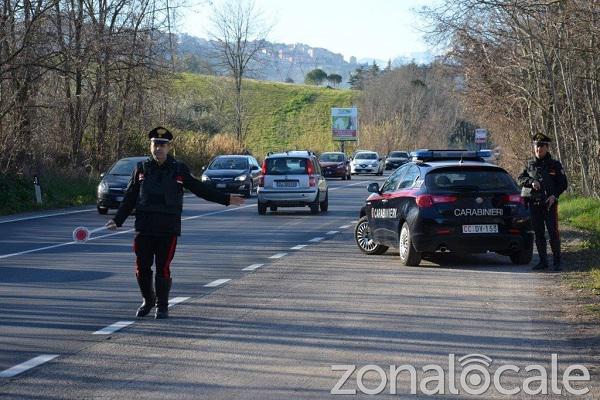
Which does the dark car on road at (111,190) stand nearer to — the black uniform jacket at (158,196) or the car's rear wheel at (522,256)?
the car's rear wheel at (522,256)

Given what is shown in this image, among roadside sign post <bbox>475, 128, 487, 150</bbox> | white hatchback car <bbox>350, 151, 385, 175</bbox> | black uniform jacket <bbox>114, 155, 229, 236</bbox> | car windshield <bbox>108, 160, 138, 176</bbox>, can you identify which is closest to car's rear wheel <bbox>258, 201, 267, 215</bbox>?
car windshield <bbox>108, 160, 138, 176</bbox>

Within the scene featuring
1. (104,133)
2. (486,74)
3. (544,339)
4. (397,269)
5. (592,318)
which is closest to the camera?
(544,339)

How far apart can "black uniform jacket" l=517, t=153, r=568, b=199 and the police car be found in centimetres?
49

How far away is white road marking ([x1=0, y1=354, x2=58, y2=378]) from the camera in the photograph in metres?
8.47

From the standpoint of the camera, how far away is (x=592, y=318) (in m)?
11.4

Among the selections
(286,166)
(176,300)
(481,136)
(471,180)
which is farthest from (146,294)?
(481,136)

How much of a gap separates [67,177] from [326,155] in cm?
2667

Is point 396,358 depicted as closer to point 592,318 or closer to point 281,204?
point 592,318

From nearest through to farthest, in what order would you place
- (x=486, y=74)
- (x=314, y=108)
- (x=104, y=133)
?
(x=486, y=74) < (x=104, y=133) < (x=314, y=108)

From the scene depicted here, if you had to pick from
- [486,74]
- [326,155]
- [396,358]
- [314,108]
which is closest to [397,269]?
[396,358]

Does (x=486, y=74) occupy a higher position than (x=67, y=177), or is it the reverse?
(x=486, y=74)

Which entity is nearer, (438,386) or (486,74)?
(438,386)

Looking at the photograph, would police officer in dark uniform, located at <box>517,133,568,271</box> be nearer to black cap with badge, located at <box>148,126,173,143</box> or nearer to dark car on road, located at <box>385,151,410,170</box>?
black cap with badge, located at <box>148,126,173,143</box>

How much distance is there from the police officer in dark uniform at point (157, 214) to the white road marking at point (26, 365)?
2162 millimetres
